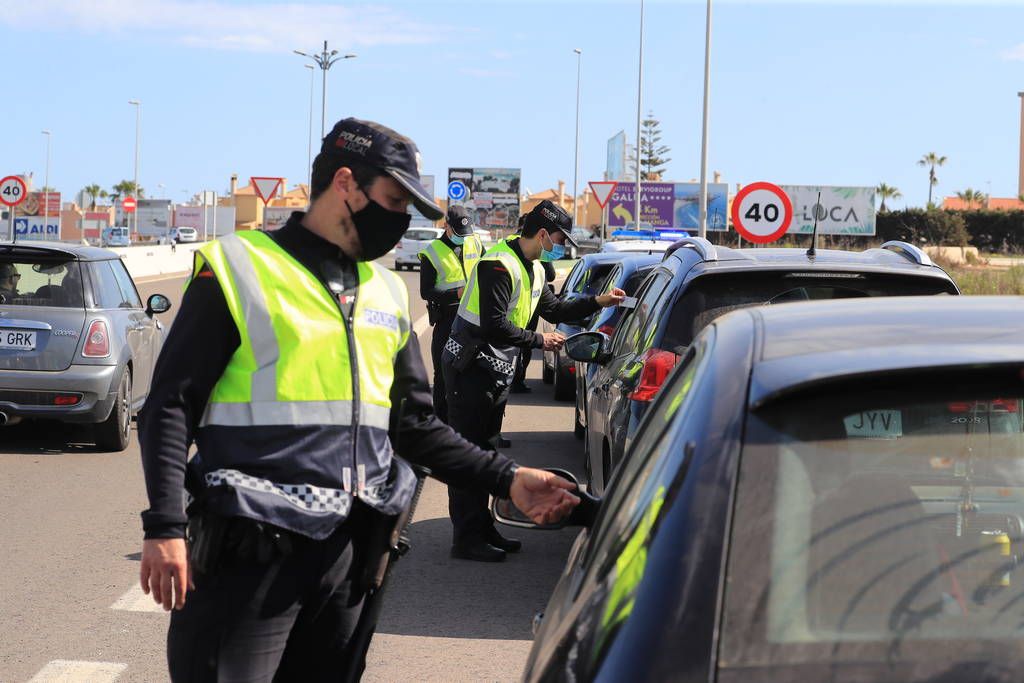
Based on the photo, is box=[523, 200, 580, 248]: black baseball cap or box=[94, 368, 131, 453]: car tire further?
box=[94, 368, 131, 453]: car tire

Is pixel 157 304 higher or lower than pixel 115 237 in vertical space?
lower

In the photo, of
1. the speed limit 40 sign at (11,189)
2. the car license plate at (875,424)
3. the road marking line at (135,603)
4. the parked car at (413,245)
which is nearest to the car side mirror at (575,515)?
the car license plate at (875,424)

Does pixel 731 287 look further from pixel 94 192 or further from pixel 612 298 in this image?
pixel 94 192

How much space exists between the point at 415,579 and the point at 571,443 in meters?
4.95

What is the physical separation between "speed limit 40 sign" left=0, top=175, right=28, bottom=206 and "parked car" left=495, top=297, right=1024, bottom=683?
3175 centimetres

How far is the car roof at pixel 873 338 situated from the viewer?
7.08 ft

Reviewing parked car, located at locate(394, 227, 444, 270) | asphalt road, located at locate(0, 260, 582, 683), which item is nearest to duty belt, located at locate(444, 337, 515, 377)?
asphalt road, located at locate(0, 260, 582, 683)

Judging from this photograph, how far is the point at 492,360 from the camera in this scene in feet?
24.9

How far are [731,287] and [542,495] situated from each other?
263 cm

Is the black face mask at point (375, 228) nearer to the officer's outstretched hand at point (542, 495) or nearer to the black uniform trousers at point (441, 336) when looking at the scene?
the officer's outstretched hand at point (542, 495)

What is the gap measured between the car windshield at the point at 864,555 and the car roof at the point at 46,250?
942 cm

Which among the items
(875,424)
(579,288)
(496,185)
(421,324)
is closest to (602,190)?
(421,324)

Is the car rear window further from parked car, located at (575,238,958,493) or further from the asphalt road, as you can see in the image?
the asphalt road

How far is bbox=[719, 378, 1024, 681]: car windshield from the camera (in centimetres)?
198
